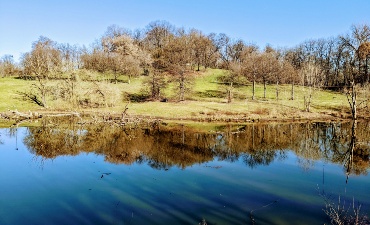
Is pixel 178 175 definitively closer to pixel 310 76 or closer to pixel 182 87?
pixel 182 87

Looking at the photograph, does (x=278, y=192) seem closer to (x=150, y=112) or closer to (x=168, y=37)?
(x=150, y=112)

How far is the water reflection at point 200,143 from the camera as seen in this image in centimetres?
2388

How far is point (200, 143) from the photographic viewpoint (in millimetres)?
29109

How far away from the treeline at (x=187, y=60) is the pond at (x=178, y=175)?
23.5 meters

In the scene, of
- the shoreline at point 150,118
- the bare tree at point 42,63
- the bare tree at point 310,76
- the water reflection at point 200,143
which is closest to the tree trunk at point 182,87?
the shoreline at point 150,118

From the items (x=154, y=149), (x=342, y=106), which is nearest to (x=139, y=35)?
(x=342, y=106)

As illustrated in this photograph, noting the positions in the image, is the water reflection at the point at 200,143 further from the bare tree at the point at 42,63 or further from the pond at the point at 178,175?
the bare tree at the point at 42,63

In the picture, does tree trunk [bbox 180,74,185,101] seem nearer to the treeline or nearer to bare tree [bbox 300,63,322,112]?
the treeline

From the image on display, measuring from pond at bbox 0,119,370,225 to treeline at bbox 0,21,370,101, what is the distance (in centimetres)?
2349

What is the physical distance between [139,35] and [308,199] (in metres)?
101

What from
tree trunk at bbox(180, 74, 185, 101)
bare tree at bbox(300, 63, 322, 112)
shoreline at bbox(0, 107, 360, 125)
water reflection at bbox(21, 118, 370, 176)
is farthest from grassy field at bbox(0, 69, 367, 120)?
water reflection at bbox(21, 118, 370, 176)

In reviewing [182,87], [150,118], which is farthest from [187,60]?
[150,118]

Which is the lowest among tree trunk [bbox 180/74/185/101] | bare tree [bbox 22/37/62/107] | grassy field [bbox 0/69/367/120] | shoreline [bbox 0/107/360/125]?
shoreline [bbox 0/107/360/125]

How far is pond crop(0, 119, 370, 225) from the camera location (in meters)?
13.7
